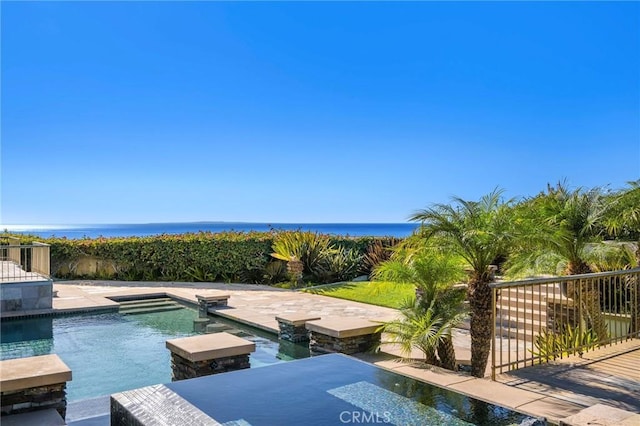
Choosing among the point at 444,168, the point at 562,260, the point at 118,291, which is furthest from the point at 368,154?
the point at 562,260

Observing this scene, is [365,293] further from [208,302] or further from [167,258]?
[167,258]

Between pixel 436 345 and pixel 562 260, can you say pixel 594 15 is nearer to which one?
pixel 562 260

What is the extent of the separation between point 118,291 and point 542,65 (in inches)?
673

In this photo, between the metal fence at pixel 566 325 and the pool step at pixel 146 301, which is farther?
the pool step at pixel 146 301

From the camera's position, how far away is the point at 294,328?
24.6 feet

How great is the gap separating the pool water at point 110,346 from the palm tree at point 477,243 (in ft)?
9.10

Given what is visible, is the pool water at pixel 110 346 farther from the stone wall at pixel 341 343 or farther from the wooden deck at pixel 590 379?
the wooden deck at pixel 590 379

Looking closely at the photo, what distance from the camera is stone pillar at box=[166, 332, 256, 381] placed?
5.23 metres

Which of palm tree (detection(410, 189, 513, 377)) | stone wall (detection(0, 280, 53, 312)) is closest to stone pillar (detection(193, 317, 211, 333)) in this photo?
stone wall (detection(0, 280, 53, 312))

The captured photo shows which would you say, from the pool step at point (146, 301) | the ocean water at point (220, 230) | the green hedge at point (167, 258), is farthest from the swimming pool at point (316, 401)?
the ocean water at point (220, 230)

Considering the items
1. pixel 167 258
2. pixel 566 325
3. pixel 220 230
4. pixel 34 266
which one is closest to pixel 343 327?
pixel 566 325

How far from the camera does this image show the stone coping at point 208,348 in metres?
5.19

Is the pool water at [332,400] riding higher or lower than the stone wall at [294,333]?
higher

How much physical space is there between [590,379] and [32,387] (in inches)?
220
